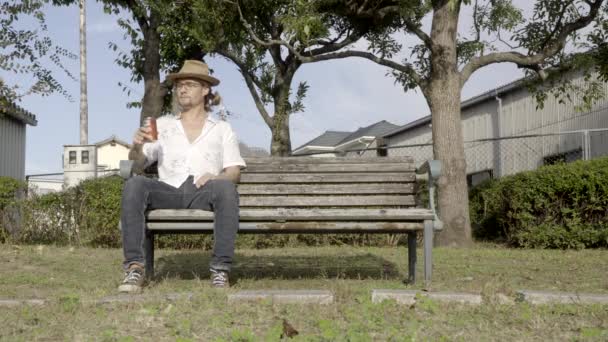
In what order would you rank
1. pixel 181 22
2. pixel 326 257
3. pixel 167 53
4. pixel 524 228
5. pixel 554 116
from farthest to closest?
1. pixel 554 116
2. pixel 167 53
3. pixel 181 22
4. pixel 524 228
5. pixel 326 257

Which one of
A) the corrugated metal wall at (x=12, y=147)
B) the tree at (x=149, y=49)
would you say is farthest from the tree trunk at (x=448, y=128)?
the corrugated metal wall at (x=12, y=147)

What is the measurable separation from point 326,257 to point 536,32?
248 inches

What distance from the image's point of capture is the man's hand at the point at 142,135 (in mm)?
5203

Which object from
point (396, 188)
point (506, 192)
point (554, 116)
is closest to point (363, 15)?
point (506, 192)

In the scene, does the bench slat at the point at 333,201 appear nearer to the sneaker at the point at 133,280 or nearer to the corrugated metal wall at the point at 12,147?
the sneaker at the point at 133,280

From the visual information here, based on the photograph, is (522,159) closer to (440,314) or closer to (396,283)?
(396,283)

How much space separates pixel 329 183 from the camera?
632 centimetres

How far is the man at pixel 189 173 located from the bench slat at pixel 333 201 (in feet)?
2.27

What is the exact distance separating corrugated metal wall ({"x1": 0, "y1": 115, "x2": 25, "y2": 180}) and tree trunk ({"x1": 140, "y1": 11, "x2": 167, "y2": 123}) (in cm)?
977

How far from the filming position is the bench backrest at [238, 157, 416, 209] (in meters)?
6.21

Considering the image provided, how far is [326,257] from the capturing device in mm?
8906

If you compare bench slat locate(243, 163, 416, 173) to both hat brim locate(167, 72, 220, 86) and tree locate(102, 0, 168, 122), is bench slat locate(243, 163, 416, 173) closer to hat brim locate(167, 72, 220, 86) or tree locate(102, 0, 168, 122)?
hat brim locate(167, 72, 220, 86)

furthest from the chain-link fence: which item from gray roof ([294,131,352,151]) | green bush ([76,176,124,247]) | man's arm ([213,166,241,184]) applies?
gray roof ([294,131,352,151])

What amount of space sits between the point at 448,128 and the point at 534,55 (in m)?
1.99
